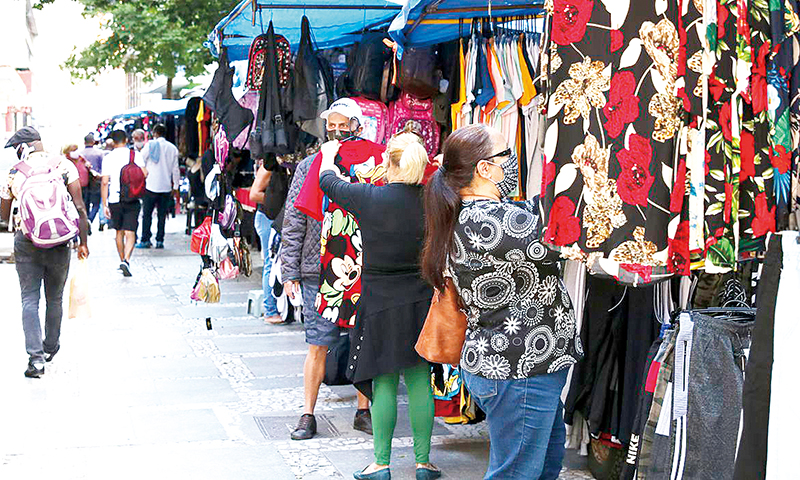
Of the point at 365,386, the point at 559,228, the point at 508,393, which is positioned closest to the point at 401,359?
the point at 365,386

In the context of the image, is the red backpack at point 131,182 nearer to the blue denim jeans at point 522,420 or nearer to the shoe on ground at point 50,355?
the shoe on ground at point 50,355

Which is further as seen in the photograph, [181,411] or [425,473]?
[181,411]

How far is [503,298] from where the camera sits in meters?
3.83

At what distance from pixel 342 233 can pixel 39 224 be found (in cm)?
276

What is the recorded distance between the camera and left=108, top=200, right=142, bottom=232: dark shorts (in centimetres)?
1370

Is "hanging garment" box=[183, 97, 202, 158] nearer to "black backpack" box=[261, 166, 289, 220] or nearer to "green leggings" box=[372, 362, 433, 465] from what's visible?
"black backpack" box=[261, 166, 289, 220]

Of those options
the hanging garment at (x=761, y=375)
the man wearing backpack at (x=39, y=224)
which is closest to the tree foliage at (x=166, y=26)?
the man wearing backpack at (x=39, y=224)

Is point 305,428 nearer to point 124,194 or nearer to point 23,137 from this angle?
point 23,137

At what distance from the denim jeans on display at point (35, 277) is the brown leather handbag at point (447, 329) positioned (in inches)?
165

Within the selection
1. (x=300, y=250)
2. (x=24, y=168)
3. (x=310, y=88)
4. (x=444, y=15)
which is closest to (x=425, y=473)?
(x=300, y=250)

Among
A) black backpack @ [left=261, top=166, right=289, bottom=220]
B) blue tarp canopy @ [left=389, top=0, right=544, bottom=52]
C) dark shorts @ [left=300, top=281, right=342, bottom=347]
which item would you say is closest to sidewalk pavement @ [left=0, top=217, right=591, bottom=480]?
dark shorts @ [left=300, top=281, right=342, bottom=347]

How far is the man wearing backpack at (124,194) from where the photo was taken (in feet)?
44.7

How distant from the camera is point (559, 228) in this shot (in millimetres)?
3703

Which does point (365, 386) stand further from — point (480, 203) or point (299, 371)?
point (299, 371)
